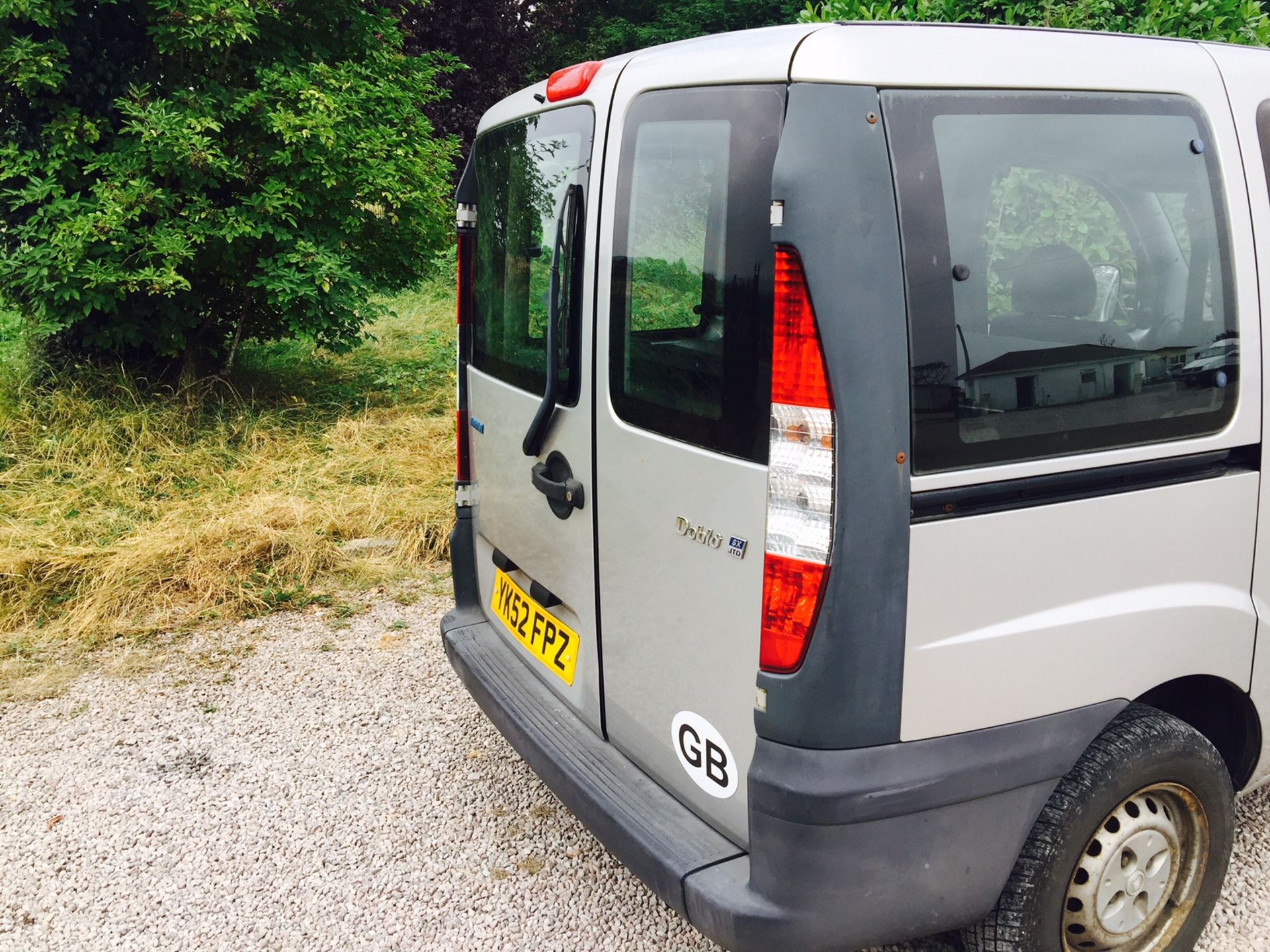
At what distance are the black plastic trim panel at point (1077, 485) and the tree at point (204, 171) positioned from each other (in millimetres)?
5680

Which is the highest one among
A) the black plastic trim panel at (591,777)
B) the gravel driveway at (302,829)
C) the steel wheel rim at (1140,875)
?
the black plastic trim panel at (591,777)

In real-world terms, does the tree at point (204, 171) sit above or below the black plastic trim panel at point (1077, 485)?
above

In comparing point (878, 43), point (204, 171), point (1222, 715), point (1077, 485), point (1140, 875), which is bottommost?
point (1140, 875)

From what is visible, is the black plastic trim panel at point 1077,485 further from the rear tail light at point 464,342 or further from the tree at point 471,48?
the tree at point 471,48

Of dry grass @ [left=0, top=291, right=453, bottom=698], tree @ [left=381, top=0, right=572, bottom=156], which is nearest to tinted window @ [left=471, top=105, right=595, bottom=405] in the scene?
dry grass @ [left=0, top=291, right=453, bottom=698]

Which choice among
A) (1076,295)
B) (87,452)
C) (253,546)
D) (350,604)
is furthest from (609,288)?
(87,452)

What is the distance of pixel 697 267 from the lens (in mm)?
2064

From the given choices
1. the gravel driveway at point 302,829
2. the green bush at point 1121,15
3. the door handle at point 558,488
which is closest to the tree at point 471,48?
the green bush at point 1121,15

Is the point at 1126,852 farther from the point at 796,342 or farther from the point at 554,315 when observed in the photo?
the point at 554,315

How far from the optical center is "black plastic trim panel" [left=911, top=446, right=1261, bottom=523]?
184cm

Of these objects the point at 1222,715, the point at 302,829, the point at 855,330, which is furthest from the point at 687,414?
the point at 302,829

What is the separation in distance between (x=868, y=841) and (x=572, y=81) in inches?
73.8

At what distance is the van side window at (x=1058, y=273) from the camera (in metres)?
1.83

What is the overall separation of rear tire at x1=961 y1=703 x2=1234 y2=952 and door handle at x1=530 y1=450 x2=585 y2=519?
127 centimetres
